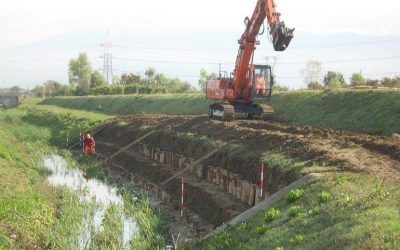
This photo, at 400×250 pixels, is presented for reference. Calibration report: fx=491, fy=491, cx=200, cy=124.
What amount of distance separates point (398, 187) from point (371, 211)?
213cm

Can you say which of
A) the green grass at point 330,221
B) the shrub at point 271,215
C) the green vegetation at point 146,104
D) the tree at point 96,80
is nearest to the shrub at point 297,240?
the green grass at point 330,221

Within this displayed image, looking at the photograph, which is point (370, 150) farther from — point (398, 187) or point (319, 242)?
point (319, 242)

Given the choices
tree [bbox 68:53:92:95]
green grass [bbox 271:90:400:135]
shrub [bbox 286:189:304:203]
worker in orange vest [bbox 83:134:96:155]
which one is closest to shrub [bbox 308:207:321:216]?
shrub [bbox 286:189:304:203]

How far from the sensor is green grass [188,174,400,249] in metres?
9.17

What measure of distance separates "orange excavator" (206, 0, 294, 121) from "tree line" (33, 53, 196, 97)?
51.0 m

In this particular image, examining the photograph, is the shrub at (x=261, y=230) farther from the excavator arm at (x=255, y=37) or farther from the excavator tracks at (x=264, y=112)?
the excavator tracks at (x=264, y=112)

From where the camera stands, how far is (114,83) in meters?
110

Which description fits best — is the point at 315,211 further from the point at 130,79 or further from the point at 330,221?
the point at 130,79

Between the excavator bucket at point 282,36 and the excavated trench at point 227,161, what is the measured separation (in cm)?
407

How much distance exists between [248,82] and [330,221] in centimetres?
1950

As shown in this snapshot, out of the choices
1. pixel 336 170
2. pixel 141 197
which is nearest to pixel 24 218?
pixel 141 197

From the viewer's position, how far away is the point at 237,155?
20.5m

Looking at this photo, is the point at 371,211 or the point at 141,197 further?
the point at 141,197

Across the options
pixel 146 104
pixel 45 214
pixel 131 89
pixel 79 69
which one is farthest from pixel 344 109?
pixel 79 69
